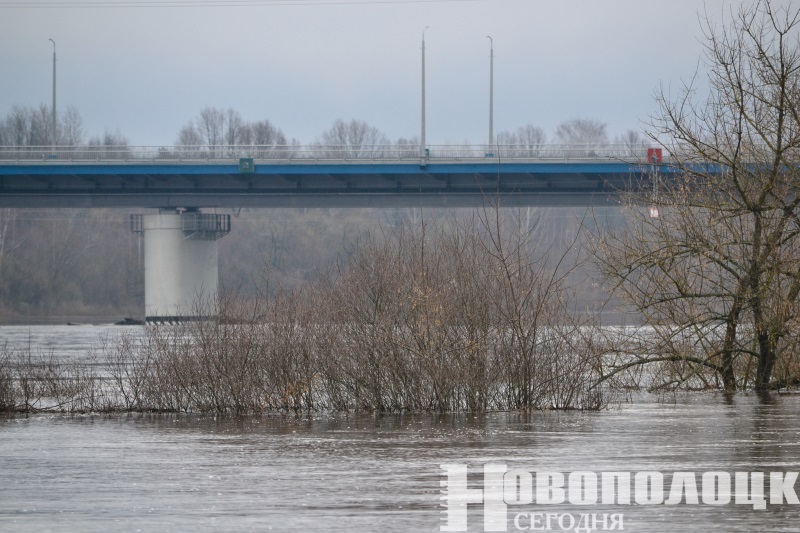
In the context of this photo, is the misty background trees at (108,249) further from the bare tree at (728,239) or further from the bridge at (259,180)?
the bare tree at (728,239)

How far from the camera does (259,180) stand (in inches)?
2282

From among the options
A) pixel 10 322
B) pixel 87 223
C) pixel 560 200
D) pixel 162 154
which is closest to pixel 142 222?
pixel 162 154

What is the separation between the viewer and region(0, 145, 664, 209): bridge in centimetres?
5553

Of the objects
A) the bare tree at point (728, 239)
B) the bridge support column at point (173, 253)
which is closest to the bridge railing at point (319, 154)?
the bridge support column at point (173, 253)

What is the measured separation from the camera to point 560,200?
5606 centimetres

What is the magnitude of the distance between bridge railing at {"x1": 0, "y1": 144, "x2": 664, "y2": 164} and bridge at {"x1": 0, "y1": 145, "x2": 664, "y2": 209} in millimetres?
55

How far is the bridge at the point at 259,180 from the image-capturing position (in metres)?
55.6

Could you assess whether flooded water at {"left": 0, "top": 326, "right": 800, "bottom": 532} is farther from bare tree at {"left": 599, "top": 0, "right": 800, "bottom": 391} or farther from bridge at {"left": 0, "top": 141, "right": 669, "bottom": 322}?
bridge at {"left": 0, "top": 141, "right": 669, "bottom": 322}

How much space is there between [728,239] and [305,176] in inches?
1560

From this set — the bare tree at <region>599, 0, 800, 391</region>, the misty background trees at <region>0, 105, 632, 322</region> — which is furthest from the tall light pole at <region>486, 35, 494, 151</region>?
the bare tree at <region>599, 0, 800, 391</region>

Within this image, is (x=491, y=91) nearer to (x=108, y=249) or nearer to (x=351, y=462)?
(x=108, y=249)

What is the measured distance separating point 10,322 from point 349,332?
54027mm

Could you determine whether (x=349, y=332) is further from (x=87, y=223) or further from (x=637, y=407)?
(x=87, y=223)

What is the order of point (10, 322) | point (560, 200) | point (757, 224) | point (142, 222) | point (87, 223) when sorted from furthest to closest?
point (87, 223)
point (10, 322)
point (142, 222)
point (560, 200)
point (757, 224)
